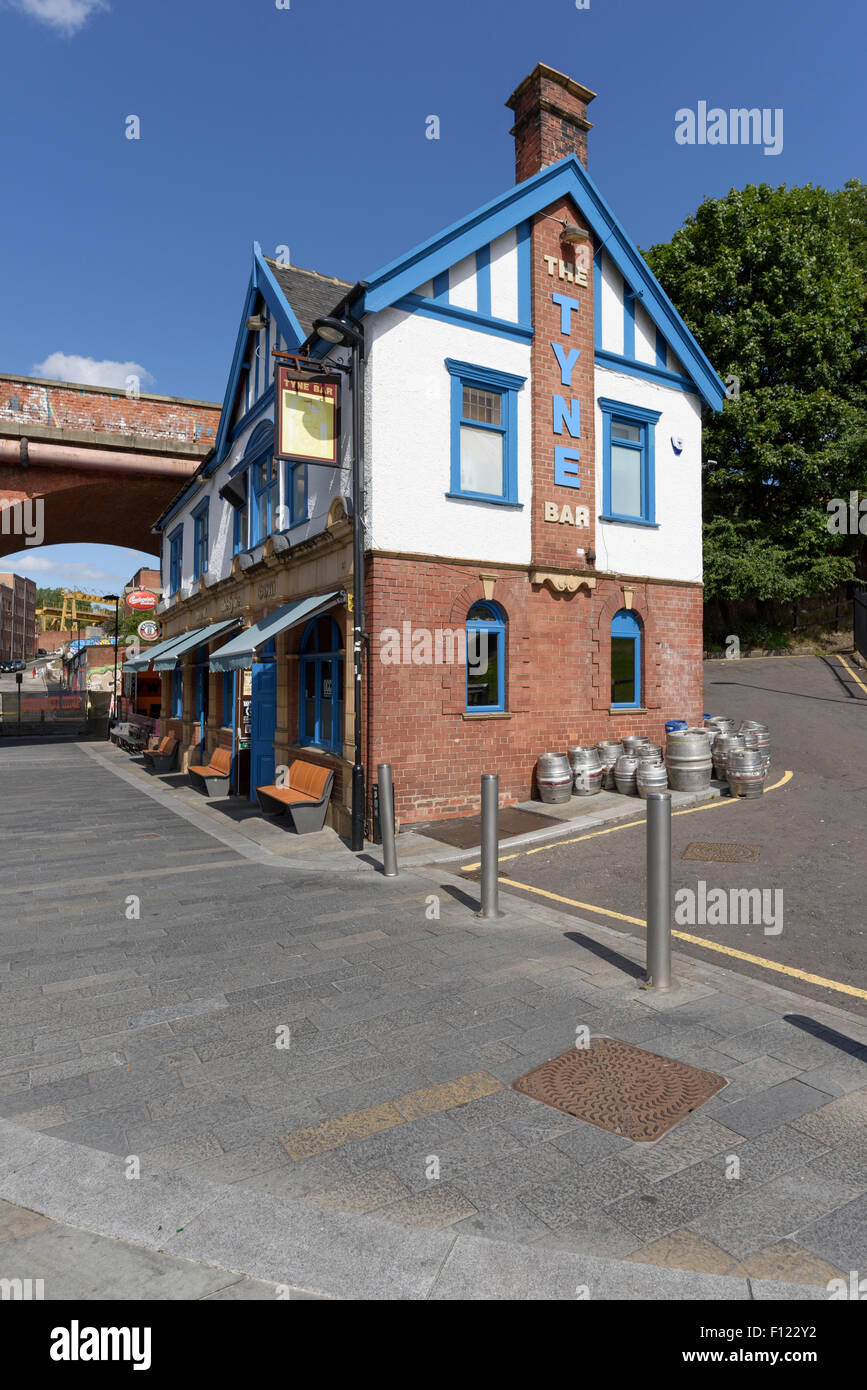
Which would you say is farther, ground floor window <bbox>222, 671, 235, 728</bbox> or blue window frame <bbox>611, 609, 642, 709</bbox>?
ground floor window <bbox>222, 671, 235, 728</bbox>

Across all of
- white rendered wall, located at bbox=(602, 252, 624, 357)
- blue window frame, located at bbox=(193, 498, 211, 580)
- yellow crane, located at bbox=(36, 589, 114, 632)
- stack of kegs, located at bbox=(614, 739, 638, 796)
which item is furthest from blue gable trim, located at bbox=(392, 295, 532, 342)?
yellow crane, located at bbox=(36, 589, 114, 632)

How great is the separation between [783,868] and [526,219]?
34.1 ft

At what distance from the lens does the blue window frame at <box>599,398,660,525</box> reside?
42.9 ft

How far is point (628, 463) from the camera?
13625 millimetres

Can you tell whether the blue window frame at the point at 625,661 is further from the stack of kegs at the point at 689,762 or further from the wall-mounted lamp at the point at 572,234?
the wall-mounted lamp at the point at 572,234

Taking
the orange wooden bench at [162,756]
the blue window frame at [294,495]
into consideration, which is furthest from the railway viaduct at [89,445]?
the blue window frame at [294,495]

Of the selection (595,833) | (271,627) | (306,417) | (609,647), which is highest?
(306,417)

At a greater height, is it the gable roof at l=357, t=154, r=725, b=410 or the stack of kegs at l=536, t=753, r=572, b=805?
the gable roof at l=357, t=154, r=725, b=410

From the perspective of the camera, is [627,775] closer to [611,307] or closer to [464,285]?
[464,285]

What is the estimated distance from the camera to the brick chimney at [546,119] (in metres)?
13.1

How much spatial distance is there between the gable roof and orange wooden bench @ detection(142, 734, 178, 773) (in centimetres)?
1350

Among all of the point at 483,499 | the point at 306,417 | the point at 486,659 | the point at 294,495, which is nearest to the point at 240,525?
the point at 294,495

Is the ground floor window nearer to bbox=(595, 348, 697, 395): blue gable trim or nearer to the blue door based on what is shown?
the blue door
